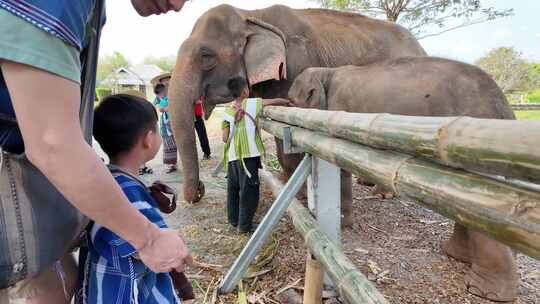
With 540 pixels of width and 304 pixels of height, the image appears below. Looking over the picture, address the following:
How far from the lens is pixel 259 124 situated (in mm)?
3812

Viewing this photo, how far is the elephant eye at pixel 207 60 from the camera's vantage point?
4.63 meters

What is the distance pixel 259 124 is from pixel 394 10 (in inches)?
374

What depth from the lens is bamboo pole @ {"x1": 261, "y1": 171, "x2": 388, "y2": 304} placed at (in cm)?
159

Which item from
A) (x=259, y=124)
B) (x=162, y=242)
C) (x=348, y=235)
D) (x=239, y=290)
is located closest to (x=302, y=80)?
(x=259, y=124)

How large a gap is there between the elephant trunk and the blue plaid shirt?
279cm

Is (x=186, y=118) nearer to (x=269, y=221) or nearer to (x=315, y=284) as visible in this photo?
(x=269, y=221)

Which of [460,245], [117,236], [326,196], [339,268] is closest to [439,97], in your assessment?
[460,245]

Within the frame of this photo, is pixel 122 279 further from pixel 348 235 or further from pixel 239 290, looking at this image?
pixel 348 235

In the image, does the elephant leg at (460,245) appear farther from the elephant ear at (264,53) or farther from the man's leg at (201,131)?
the man's leg at (201,131)

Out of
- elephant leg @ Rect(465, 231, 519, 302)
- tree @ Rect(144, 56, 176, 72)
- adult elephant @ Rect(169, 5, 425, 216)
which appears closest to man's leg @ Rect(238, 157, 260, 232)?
adult elephant @ Rect(169, 5, 425, 216)

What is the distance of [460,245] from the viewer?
9.72 ft

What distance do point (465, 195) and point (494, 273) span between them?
197 cm

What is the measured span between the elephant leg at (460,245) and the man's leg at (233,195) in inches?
77.0

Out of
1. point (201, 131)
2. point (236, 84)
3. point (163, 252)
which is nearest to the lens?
point (163, 252)
